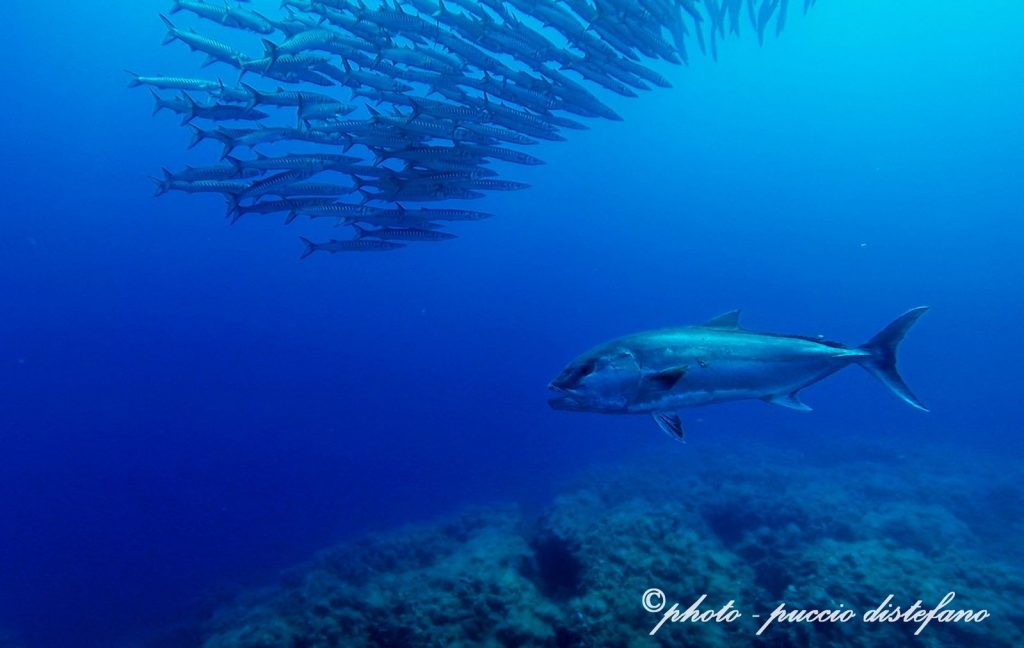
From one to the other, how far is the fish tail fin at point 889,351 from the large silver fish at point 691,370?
2 cm

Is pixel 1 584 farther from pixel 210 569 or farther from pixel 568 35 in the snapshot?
pixel 568 35

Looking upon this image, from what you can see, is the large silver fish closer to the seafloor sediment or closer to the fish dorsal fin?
the fish dorsal fin

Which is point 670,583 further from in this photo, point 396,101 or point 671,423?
point 396,101

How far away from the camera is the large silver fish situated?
312 cm

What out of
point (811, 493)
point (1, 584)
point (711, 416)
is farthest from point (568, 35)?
point (1, 584)

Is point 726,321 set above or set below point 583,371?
above

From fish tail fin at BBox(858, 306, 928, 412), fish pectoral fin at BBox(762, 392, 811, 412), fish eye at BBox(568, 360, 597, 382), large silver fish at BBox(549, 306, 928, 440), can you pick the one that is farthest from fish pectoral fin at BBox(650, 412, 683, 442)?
fish tail fin at BBox(858, 306, 928, 412)

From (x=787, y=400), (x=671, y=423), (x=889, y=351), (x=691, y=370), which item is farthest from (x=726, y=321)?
(x=889, y=351)

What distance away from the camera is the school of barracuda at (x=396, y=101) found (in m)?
8.68

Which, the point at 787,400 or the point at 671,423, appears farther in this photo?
the point at 787,400

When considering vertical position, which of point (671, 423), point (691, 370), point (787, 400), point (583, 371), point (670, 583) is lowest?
point (670, 583)

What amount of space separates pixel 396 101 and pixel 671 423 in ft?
28.9

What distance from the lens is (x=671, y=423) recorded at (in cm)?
326

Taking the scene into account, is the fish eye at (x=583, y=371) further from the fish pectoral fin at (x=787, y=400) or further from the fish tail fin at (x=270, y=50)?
the fish tail fin at (x=270, y=50)
